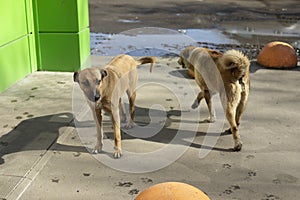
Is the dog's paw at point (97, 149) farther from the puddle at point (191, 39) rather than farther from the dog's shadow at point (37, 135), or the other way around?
the puddle at point (191, 39)

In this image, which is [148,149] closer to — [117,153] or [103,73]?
[117,153]

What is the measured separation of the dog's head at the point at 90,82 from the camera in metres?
4.13

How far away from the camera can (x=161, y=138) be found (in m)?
4.99

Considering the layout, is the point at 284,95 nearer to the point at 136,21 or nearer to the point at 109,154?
the point at 109,154

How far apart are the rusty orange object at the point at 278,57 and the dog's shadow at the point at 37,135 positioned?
4278 millimetres

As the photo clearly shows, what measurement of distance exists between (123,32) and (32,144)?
26.2 feet

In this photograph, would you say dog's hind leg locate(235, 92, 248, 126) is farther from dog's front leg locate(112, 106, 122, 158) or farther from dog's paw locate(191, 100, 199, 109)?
dog's front leg locate(112, 106, 122, 158)

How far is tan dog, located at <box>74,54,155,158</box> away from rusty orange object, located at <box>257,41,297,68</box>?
140 inches

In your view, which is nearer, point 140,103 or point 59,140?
point 59,140

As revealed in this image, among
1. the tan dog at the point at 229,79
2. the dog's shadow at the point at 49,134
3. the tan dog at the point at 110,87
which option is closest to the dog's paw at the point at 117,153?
the tan dog at the point at 110,87

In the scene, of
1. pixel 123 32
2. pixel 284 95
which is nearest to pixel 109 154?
pixel 284 95

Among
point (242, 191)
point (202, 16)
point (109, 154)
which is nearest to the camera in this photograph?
point (242, 191)

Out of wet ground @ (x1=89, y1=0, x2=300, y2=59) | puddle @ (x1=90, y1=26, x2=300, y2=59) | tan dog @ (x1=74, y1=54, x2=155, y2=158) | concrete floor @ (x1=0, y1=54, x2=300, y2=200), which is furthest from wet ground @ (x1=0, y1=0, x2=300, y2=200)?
wet ground @ (x1=89, y1=0, x2=300, y2=59)

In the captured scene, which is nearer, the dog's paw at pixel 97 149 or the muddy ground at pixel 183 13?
the dog's paw at pixel 97 149
